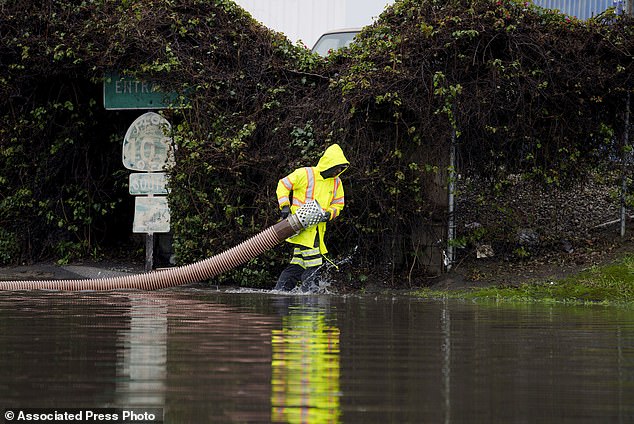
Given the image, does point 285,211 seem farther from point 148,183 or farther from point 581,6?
point 581,6

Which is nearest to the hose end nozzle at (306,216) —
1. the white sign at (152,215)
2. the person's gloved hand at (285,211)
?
the person's gloved hand at (285,211)

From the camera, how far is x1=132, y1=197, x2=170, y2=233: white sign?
55.1 ft

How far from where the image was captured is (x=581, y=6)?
22156 mm

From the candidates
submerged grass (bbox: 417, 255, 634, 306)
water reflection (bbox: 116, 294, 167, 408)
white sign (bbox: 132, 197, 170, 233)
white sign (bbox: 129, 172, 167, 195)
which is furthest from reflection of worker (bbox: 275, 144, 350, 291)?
water reflection (bbox: 116, 294, 167, 408)

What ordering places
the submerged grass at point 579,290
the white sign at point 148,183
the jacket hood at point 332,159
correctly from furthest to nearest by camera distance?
the white sign at point 148,183 < the jacket hood at point 332,159 < the submerged grass at point 579,290

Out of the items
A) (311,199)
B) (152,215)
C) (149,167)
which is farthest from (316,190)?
(149,167)

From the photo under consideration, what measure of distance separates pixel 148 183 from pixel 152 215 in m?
0.51

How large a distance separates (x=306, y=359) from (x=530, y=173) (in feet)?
32.5

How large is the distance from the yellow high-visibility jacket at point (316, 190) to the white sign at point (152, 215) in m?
3.16

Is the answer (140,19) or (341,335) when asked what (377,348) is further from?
(140,19)

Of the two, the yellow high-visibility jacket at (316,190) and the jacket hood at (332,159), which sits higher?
the jacket hood at (332,159)

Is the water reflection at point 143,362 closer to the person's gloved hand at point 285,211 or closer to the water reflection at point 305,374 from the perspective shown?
the water reflection at point 305,374

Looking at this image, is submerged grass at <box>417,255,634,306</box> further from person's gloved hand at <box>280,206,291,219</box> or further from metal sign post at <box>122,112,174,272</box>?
metal sign post at <box>122,112,174,272</box>

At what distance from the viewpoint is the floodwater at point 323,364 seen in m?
4.49
